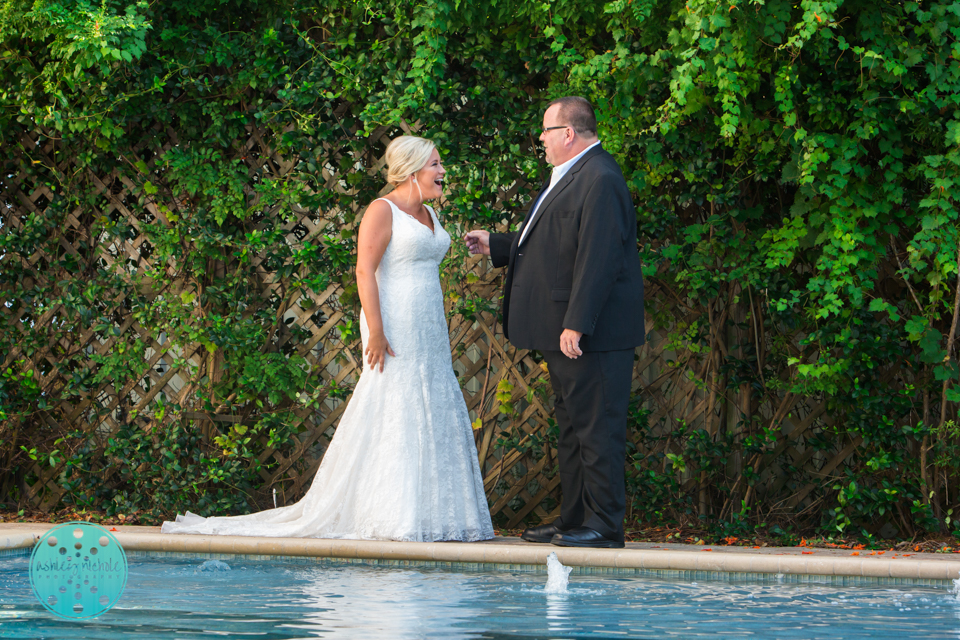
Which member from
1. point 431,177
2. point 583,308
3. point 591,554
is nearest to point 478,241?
point 431,177

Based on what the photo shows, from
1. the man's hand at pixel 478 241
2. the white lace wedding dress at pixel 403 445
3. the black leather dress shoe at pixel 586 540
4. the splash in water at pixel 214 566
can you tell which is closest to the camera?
the splash in water at pixel 214 566

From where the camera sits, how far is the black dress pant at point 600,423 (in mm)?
3268

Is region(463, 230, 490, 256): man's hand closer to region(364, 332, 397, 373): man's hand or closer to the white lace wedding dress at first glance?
the white lace wedding dress

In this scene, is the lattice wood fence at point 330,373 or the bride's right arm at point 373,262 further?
the lattice wood fence at point 330,373

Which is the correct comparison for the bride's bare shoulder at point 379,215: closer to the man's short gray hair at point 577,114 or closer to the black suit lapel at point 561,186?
the black suit lapel at point 561,186

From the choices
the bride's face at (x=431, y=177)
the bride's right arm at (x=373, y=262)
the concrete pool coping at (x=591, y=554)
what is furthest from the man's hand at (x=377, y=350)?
the concrete pool coping at (x=591, y=554)

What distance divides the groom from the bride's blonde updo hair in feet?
1.45

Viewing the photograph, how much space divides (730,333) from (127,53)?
2507 mm

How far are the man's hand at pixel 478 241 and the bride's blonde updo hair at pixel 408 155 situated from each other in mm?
303

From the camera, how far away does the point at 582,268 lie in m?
3.21

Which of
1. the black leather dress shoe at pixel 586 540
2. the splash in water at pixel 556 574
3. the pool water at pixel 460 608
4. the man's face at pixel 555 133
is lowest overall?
the pool water at pixel 460 608

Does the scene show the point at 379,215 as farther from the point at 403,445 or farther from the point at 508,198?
the point at 403,445

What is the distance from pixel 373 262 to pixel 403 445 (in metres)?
0.64

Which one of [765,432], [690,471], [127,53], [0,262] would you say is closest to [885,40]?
[765,432]
